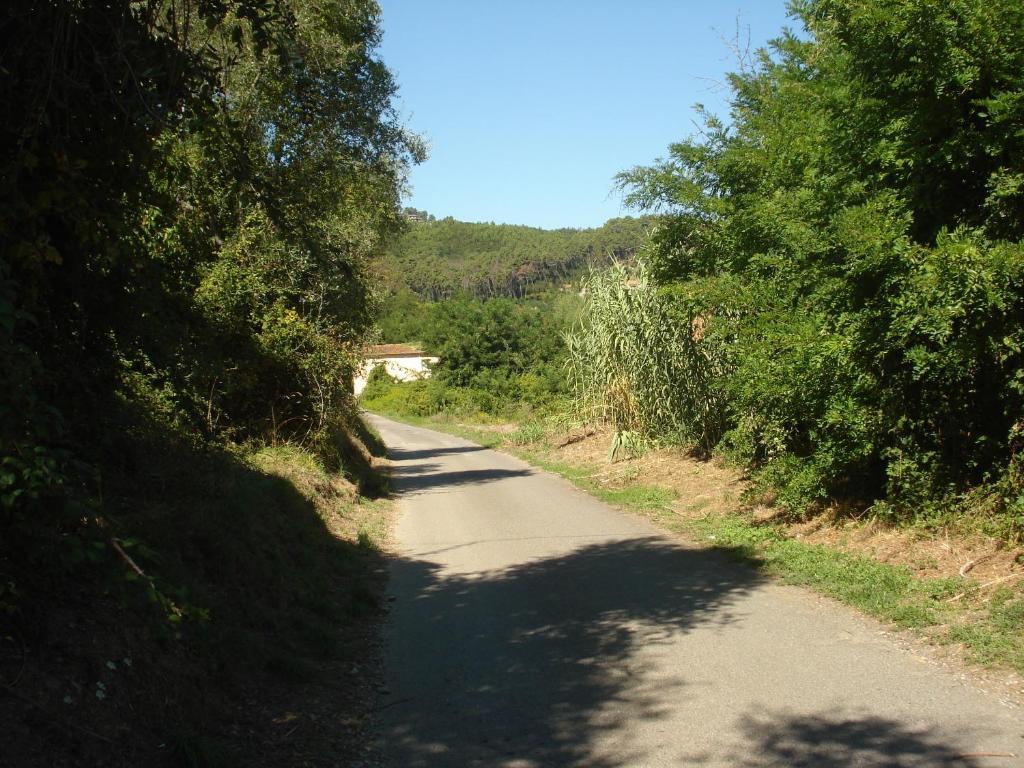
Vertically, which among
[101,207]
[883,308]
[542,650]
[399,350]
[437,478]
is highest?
[399,350]

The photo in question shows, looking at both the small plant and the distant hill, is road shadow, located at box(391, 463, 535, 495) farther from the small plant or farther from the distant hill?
the distant hill

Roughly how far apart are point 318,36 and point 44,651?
43.1 feet

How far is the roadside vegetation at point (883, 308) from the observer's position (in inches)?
297

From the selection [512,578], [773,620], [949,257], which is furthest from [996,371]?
[512,578]

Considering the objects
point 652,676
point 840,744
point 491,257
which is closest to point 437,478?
point 652,676

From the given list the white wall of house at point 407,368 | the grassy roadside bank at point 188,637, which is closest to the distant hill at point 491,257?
the white wall of house at point 407,368

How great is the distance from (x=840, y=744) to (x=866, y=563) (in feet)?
14.7

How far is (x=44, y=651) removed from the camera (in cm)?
471

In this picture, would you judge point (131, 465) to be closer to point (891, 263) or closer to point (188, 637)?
point (188, 637)

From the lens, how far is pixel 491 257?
12112cm

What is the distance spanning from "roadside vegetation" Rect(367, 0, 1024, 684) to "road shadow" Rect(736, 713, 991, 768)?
1479mm

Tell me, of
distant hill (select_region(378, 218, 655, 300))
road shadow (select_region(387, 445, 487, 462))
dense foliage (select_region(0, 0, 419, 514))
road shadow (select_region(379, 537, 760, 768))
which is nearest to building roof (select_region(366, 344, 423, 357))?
distant hill (select_region(378, 218, 655, 300))

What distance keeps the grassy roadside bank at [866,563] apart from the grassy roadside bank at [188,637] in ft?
13.9

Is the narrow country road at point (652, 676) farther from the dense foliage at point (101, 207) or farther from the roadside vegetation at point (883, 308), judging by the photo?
the dense foliage at point (101, 207)
